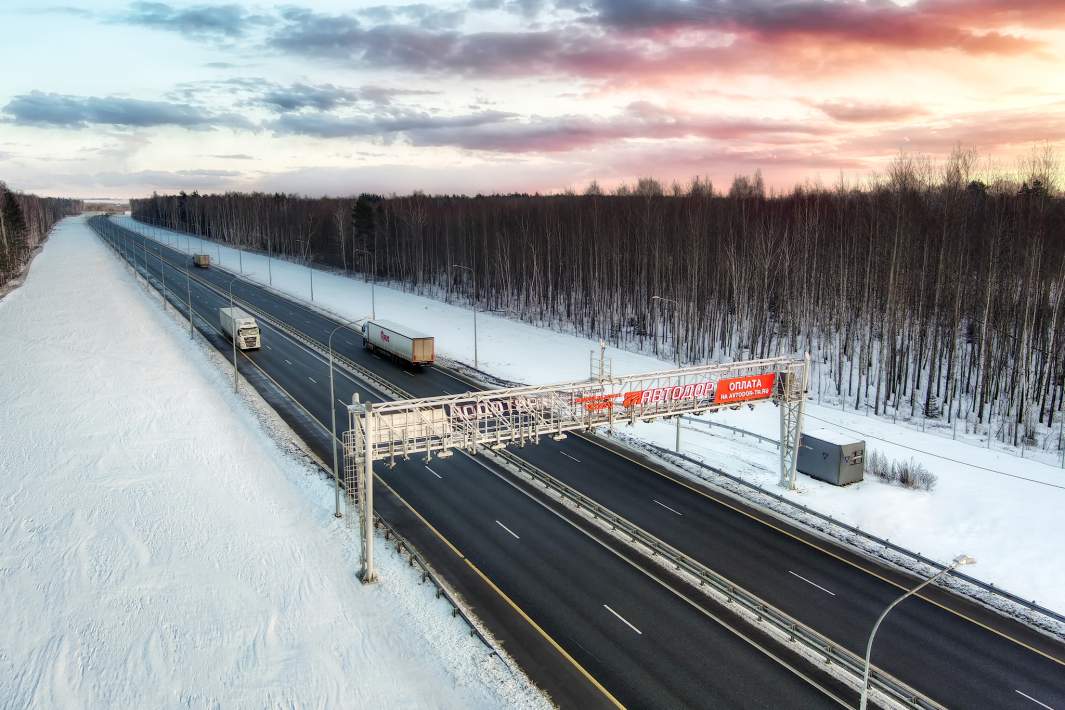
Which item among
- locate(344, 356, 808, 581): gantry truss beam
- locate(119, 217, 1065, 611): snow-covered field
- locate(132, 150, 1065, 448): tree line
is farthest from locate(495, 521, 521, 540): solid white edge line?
locate(132, 150, 1065, 448): tree line

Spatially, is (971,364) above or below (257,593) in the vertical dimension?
above

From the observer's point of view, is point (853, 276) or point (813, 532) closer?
point (813, 532)

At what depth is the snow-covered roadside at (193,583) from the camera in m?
21.5

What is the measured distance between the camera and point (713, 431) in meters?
47.2

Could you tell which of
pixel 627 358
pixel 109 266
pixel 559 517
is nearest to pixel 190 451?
pixel 559 517

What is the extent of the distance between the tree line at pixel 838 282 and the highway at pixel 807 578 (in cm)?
2944

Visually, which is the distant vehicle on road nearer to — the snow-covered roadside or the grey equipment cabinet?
the snow-covered roadside

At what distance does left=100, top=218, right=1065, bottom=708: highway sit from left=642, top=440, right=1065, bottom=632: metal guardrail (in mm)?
1397

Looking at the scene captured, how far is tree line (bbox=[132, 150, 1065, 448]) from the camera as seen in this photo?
172 feet

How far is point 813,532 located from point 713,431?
51.6 feet

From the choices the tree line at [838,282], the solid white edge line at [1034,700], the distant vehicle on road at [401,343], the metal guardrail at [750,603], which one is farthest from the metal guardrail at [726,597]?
the tree line at [838,282]

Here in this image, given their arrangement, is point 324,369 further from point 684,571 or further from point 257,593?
point 684,571

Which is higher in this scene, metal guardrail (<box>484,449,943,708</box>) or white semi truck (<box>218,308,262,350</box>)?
white semi truck (<box>218,308,262,350</box>)

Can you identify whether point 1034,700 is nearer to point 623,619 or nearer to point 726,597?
point 726,597
